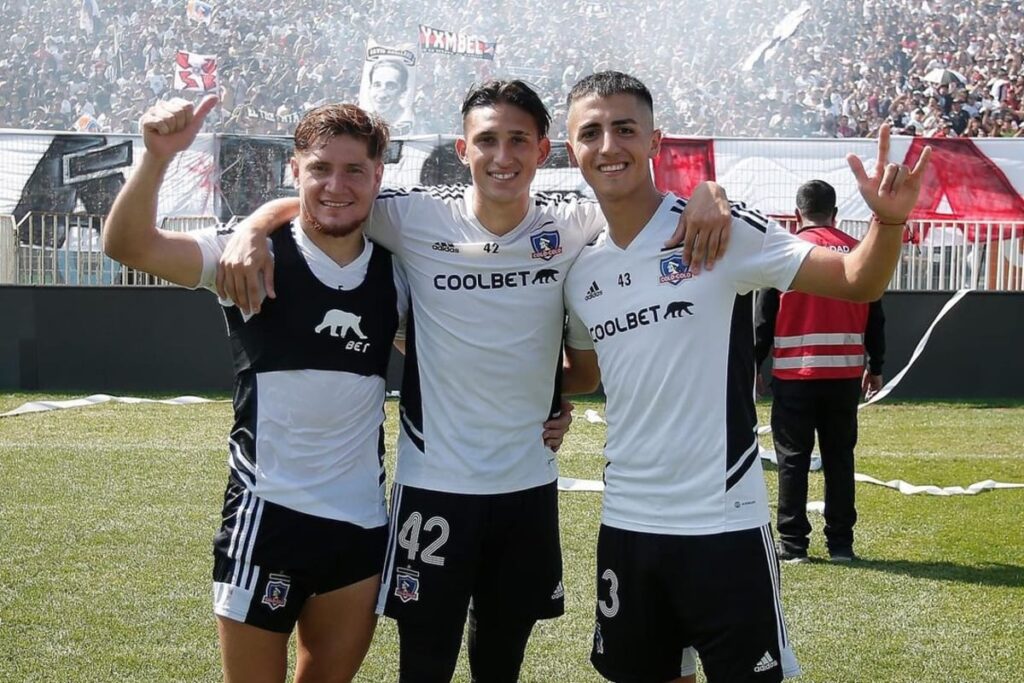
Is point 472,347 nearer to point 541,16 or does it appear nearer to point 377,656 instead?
point 377,656

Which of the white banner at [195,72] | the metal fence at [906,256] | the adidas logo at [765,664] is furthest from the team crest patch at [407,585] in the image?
the white banner at [195,72]

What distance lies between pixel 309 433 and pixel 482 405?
19.5 inches

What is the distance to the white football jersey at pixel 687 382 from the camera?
10.0 ft

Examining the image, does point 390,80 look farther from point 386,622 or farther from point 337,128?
point 337,128

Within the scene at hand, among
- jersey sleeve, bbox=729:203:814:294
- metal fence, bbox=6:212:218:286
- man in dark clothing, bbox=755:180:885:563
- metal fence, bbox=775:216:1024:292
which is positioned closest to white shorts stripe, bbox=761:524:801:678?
jersey sleeve, bbox=729:203:814:294

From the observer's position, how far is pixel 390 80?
21.0 metres

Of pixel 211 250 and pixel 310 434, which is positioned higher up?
pixel 211 250

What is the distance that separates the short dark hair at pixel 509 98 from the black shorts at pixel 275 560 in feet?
4.18

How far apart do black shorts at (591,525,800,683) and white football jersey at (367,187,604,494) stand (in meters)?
0.42


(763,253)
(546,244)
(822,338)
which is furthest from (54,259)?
(763,253)

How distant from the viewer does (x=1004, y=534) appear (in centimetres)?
691

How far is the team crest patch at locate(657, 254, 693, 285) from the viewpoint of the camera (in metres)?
3.12

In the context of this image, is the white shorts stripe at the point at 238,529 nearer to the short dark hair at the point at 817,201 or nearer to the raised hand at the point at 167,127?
the raised hand at the point at 167,127

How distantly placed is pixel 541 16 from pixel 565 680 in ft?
77.0
